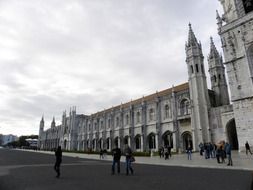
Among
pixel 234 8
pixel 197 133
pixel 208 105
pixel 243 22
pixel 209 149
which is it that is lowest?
pixel 209 149

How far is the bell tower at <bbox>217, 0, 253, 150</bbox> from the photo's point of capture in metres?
27.0

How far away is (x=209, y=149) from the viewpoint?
22.4m

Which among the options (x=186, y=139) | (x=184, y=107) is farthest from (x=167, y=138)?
(x=184, y=107)

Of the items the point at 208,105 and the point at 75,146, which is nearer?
the point at 208,105

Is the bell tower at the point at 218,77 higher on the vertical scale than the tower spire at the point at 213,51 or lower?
lower

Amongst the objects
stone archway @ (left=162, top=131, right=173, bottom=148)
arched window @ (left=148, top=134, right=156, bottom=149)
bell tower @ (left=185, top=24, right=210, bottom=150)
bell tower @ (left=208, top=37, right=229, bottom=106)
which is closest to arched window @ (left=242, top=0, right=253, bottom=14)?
bell tower @ (left=185, top=24, right=210, bottom=150)

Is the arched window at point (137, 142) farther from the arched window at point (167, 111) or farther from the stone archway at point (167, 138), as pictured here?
the arched window at point (167, 111)

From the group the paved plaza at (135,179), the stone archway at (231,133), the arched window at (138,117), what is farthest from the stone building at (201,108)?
the paved plaza at (135,179)

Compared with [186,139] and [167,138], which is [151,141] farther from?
[186,139]

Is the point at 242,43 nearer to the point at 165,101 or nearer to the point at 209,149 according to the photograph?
the point at 209,149

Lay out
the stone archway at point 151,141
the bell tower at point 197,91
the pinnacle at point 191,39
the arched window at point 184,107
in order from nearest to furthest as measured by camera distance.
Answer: the bell tower at point 197,91
the arched window at point 184,107
the pinnacle at point 191,39
the stone archway at point 151,141

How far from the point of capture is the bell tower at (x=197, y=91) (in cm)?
3506

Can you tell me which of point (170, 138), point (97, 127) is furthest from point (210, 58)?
point (97, 127)

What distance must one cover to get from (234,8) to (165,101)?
822 inches
